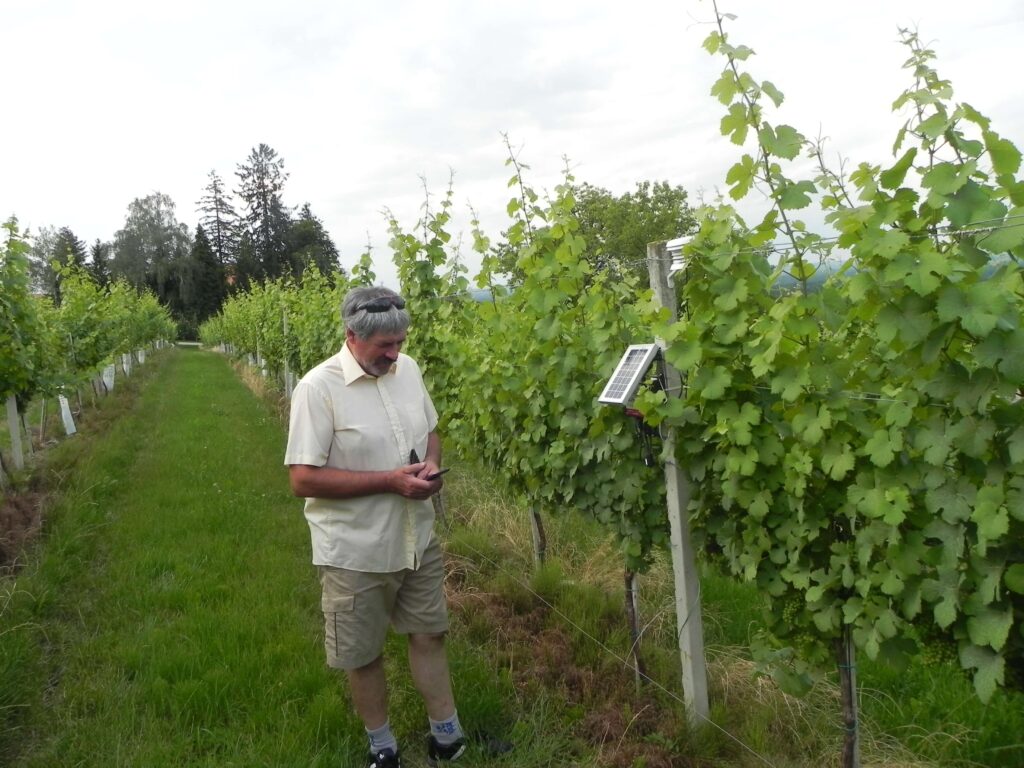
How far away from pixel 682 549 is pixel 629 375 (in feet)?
2.57

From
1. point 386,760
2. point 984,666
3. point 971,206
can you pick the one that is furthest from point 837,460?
point 386,760

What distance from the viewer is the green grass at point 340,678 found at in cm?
318

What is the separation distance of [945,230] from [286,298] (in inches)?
537

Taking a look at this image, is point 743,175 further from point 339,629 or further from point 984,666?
point 339,629

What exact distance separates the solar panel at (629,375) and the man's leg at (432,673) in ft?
3.99

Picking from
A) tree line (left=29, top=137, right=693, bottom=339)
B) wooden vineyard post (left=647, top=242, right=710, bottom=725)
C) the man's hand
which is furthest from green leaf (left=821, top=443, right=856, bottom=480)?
tree line (left=29, top=137, right=693, bottom=339)

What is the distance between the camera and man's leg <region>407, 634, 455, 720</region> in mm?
3129

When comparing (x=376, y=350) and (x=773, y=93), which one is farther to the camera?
(x=376, y=350)

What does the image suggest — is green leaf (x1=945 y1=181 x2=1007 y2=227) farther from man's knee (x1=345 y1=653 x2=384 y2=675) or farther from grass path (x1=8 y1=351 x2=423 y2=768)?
grass path (x1=8 y1=351 x2=423 y2=768)

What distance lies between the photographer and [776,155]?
90.5 inches

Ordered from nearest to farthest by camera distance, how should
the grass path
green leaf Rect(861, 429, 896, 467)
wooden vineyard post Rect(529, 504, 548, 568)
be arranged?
green leaf Rect(861, 429, 896, 467) → the grass path → wooden vineyard post Rect(529, 504, 548, 568)

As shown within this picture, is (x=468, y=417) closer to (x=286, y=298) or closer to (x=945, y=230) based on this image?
(x=945, y=230)

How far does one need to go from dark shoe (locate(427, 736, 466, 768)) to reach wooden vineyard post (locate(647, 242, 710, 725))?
0.96 meters

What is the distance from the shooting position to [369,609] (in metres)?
2.96
